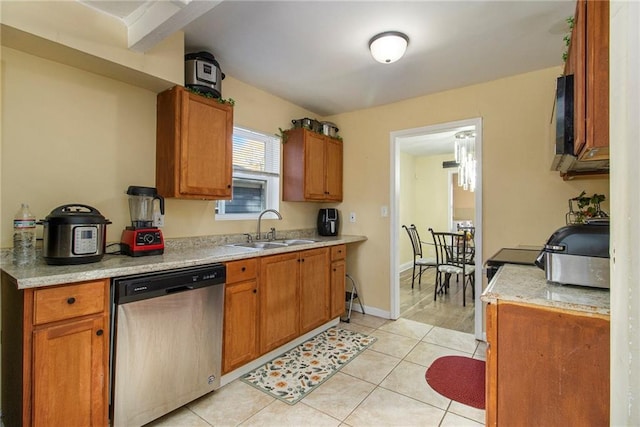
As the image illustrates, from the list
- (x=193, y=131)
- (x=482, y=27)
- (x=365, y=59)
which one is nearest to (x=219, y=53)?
(x=193, y=131)

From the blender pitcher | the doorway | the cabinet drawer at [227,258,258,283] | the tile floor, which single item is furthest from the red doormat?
the blender pitcher

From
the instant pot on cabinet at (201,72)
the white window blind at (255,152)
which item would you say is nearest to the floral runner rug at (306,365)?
the white window blind at (255,152)

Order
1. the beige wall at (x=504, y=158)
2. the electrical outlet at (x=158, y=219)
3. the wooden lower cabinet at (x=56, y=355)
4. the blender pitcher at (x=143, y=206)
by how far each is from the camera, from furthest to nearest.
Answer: the beige wall at (x=504, y=158) < the electrical outlet at (x=158, y=219) < the blender pitcher at (x=143, y=206) < the wooden lower cabinet at (x=56, y=355)

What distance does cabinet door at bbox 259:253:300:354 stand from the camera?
7.64ft

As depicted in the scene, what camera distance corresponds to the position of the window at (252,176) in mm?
2926

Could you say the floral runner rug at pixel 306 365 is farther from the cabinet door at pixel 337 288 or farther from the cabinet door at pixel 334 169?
the cabinet door at pixel 334 169

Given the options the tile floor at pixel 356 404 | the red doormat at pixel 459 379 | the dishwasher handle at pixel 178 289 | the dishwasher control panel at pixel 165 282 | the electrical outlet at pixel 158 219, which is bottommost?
the tile floor at pixel 356 404

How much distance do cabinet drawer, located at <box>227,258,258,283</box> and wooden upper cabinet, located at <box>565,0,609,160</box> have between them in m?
1.92

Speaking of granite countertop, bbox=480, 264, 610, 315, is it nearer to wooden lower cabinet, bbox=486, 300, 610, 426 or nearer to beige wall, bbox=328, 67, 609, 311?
wooden lower cabinet, bbox=486, 300, 610, 426

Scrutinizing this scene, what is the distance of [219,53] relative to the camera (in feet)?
7.78

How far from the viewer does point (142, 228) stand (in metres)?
1.96

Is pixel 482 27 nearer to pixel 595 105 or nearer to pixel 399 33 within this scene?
pixel 399 33

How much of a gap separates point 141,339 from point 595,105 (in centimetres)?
221

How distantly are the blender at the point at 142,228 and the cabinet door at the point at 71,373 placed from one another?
542mm
